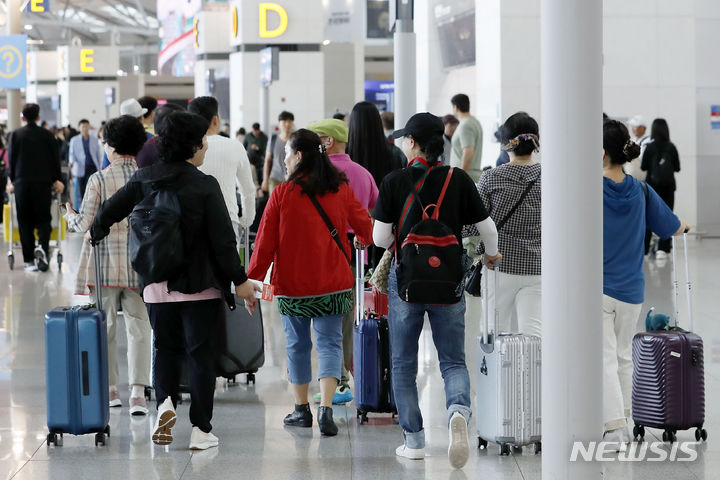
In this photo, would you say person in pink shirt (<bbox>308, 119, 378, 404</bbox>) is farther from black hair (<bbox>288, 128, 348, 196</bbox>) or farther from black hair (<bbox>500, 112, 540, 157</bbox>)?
black hair (<bbox>500, 112, 540, 157</bbox>)

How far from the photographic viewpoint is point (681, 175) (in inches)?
634

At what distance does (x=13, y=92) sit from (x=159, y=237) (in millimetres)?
17486

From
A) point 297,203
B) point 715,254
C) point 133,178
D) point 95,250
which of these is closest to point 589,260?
point 297,203

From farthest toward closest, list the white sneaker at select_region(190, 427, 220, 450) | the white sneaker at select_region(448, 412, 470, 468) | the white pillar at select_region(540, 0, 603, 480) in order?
the white sneaker at select_region(190, 427, 220, 450) < the white sneaker at select_region(448, 412, 470, 468) < the white pillar at select_region(540, 0, 603, 480)

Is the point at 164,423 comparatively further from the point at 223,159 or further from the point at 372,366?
the point at 223,159

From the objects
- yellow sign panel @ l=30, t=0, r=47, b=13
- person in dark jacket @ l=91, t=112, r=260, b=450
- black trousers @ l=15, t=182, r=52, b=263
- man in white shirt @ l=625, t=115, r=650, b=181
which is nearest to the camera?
person in dark jacket @ l=91, t=112, r=260, b=450

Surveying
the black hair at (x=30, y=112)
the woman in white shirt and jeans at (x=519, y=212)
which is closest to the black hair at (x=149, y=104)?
the woman in white shirt and jeans at (x=519, y=212)

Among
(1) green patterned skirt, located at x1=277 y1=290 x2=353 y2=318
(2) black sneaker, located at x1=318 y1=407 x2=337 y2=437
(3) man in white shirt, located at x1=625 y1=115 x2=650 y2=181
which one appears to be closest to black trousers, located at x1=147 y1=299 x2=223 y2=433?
(1) green patterned skirt, located at x1=277 y1=290 x2=353 y2=318

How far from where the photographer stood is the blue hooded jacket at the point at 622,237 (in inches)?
208

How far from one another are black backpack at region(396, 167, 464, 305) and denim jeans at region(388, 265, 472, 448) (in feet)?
0.46

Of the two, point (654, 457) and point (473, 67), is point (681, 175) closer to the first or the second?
point (473, 67)

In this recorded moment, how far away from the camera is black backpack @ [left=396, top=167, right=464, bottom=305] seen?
4.79m

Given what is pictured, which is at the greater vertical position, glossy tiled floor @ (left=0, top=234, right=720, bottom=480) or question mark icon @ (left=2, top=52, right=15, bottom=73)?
question mark icon @ (left=2, top=52, right=15, bottom=73)

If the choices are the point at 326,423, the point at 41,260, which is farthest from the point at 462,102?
the point at 326,423
